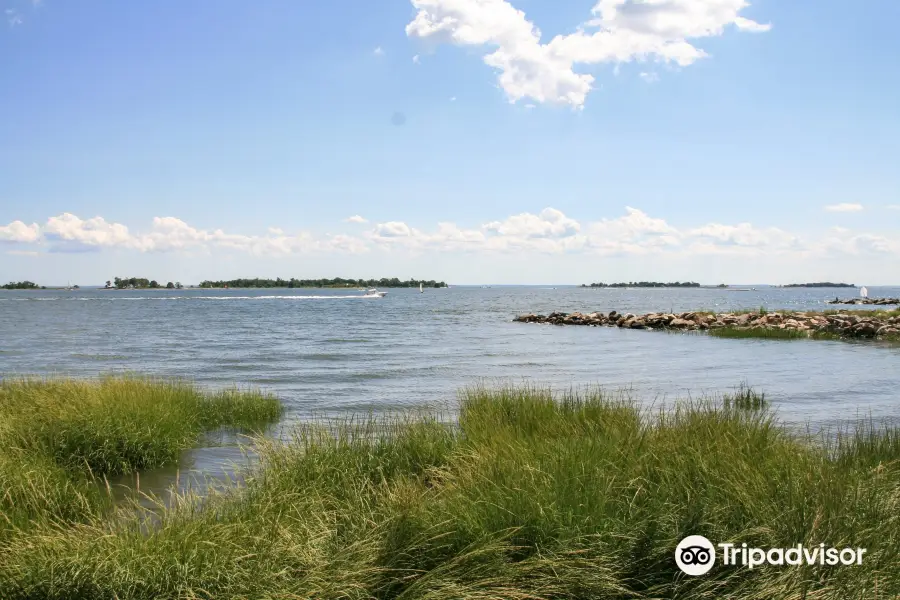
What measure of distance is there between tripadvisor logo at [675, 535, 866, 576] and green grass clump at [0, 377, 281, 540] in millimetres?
5099

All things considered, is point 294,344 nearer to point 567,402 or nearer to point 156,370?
point 156,370

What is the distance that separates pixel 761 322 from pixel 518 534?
136 ft

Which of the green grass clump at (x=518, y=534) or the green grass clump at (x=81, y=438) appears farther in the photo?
the green grass clump at (x=81, y=438)

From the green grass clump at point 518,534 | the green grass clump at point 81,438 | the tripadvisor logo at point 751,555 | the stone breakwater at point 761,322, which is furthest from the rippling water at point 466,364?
the tripadvisor logo at point 751,555

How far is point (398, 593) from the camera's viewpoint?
→ 15.2ft

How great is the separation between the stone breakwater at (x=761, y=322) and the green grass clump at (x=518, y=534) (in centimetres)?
3464

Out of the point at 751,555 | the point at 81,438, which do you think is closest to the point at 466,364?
the point at 81,438

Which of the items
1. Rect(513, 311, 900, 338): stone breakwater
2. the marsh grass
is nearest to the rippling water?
the marsh grass

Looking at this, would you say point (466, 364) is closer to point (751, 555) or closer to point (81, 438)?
point (81, 438)

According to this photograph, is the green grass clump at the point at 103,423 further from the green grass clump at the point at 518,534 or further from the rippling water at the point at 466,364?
the green grass clump at the point at 518,534

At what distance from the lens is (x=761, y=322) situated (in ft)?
136

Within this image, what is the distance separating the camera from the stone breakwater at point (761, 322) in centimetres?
3612

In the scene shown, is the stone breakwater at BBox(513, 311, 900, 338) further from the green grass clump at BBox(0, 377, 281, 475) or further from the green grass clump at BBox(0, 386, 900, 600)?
the green grass clump at BBox(0, 377, 281, 475)

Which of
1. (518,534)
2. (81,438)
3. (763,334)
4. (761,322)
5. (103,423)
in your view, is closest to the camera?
(518,534)
